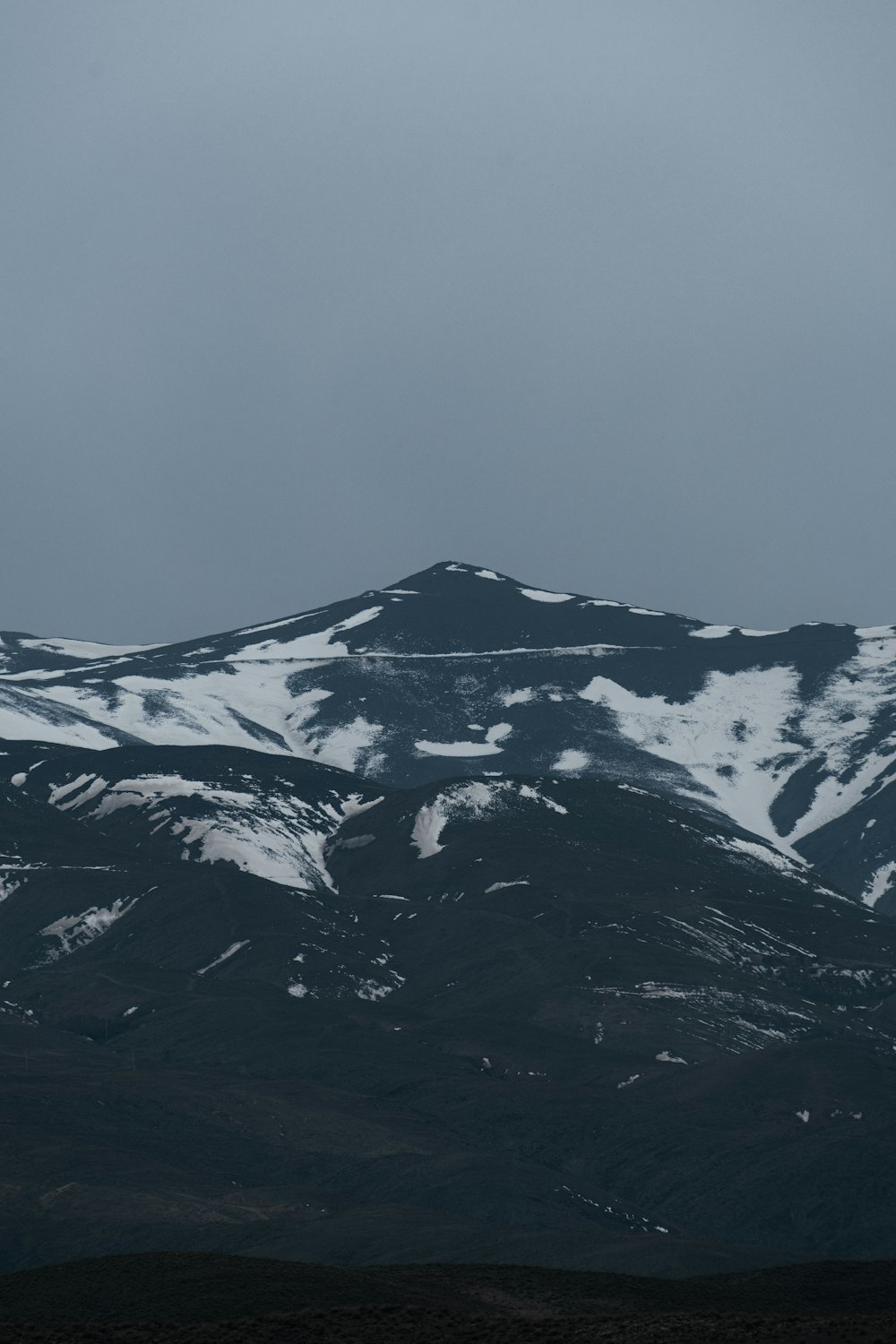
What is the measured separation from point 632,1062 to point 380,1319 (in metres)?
91.4

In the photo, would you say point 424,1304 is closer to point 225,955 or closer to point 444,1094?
point 444,1094

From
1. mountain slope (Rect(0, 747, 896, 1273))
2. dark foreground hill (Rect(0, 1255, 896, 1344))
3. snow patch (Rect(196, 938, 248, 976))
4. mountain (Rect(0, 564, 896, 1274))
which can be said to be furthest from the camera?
snow patch (Rect(196, 938, 248, 976))

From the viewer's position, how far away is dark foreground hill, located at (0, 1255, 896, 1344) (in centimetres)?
6844

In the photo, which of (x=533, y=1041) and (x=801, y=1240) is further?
(x=533, y=1041)

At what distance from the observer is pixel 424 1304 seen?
75.2 meters

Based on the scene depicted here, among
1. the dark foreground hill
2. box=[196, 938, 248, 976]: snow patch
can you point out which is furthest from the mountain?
the dark foreground hill

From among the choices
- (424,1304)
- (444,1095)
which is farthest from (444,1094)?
(424,1304)

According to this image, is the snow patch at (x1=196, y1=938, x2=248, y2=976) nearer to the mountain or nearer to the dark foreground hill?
the mountain

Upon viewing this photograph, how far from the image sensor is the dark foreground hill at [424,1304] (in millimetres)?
68438

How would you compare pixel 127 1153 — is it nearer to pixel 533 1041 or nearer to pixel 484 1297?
pixel 533 1041

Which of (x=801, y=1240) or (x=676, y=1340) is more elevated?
(x=676, y=1340)

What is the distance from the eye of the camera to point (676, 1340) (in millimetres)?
66375

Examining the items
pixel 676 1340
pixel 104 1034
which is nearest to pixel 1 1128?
pixel 104 1034

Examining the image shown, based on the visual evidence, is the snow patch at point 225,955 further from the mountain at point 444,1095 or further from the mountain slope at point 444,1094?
the mountain slope at point 444,1094
